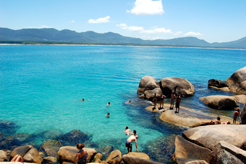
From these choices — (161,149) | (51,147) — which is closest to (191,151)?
(161,149)

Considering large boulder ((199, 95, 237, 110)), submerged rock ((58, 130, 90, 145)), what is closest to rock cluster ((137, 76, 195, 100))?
large boulder ((199, 95, 237, 110))

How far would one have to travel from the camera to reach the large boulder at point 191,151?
35.1 feet

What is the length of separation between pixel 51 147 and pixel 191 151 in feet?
35.3

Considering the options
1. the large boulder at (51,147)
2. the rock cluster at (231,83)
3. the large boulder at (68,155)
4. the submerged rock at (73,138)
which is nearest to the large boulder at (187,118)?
the submerged rock at (73,138)

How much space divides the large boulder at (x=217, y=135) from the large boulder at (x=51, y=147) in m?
10.3

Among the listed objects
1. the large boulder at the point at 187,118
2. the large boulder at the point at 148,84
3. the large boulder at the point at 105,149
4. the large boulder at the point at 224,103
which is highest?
the large boulder at the point at 148,84

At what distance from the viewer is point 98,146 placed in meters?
13.8

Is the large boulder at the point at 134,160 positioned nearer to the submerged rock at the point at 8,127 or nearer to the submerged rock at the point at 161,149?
the submerged rock at the point at 161,149

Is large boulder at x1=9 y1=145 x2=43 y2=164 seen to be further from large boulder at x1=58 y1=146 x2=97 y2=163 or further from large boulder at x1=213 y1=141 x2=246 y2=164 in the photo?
large boulder at x1=213 y1=141 x2=246 y2=164

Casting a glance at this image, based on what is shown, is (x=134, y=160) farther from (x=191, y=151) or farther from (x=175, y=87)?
(x=175, y=87)

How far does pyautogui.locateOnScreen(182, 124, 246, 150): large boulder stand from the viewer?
10789 millimetres

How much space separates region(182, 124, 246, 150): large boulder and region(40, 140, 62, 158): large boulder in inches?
404

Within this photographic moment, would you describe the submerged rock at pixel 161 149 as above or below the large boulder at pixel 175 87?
below

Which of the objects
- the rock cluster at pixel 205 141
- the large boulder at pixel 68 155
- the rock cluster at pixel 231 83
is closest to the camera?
the rock cluster at pixel 205 141
